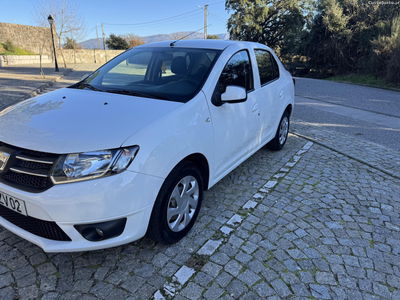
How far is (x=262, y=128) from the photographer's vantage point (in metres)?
3.99

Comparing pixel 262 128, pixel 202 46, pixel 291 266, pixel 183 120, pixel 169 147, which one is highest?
pixel 202 46

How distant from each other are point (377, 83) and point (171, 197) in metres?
18.9

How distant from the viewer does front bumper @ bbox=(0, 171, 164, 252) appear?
1.90 metres

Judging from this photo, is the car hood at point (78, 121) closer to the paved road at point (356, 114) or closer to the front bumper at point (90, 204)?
the front bumper at point (90, 204)

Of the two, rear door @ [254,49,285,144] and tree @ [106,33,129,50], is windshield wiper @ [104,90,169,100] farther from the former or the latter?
tree @ [106,33,129,50]

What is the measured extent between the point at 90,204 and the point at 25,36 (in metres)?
44.3

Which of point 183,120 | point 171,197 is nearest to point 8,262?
point 171,197

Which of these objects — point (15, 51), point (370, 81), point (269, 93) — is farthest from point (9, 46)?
point (269, 93)

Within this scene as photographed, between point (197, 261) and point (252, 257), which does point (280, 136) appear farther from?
point (197, 261)

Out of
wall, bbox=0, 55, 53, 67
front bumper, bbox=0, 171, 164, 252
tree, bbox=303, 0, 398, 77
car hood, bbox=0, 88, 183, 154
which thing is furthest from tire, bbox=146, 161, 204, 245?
wall, bbox=0, 55, 53, 67

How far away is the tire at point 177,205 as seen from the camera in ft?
7.45

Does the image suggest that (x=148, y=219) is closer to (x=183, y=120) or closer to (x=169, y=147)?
(x=169, y=147)

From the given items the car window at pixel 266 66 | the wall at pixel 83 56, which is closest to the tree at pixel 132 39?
the wall at pixel 83 56

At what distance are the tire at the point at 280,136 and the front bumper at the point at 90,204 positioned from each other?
10.6ft
